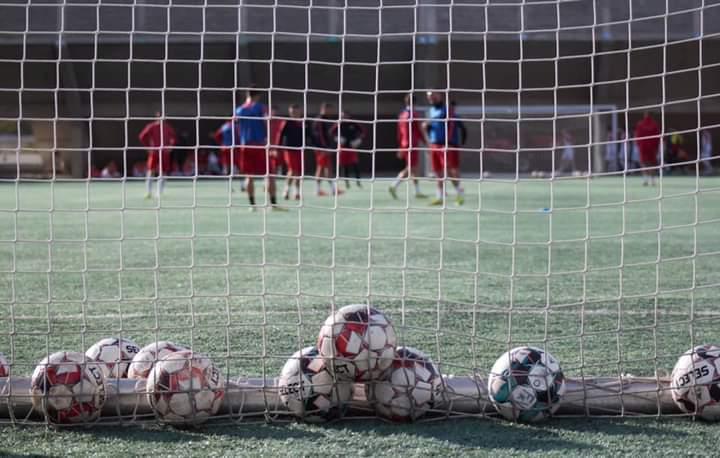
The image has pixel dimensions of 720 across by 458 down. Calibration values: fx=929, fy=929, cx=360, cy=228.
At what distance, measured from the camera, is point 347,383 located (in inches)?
105

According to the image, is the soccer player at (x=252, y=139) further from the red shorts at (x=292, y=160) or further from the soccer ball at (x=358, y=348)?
the soccer ball at (x=358, y=348)

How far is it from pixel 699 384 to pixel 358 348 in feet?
3.18

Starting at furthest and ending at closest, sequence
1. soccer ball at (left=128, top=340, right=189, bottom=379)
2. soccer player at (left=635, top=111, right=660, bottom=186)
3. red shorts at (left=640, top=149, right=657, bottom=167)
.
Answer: red shorts at (left=640, top=149, right=657, bottom=167), soccer player at (left=635, top=111, right=660, bottom=186), soccer ball at (left=128, top=340, right=189, bottom=379)

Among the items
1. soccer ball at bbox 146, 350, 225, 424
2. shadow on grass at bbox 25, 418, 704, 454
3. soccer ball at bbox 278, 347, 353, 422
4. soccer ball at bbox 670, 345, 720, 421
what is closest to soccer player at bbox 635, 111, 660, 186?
soccer ball at bbox 670, 345, 720, 421

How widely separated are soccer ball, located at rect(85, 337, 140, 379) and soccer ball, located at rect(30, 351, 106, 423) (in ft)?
0.66

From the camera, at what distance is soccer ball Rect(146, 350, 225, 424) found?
2586 mm

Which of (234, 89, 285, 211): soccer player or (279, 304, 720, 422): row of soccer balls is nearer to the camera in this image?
(279, 304, 720, 422): row of soccer balls

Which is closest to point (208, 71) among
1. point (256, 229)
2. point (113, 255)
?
point (256, 229)

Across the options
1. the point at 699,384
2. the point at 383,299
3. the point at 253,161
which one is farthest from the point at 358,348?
the point at 253,161

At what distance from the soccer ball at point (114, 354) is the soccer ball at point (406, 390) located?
809mm

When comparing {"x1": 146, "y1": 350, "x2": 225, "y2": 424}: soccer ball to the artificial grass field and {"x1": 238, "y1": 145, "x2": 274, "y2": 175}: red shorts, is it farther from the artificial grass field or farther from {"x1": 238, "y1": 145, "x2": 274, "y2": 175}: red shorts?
{"x1": 238, "y1": 145, "x2": 274, "y2": 175}: red shorts

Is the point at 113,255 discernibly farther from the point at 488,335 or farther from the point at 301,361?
the point at 301,361

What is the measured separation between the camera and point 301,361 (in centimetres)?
270

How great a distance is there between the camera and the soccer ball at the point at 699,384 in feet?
8.56
